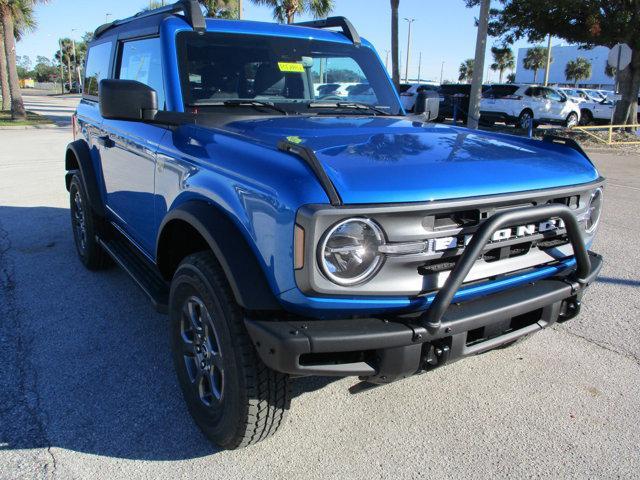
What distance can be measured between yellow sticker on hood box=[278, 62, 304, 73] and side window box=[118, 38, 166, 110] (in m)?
0.77

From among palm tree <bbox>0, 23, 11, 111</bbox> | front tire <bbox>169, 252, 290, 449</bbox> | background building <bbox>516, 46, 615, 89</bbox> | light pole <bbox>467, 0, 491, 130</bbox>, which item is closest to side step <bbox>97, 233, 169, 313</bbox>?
front tire <bbox>169, 252, 290, 449</bbox>

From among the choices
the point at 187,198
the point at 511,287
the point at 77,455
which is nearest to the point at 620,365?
the point at 511,287

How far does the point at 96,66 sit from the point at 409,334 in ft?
13.6

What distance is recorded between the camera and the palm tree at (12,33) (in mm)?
21109

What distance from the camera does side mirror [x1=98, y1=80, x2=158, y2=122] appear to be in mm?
2832

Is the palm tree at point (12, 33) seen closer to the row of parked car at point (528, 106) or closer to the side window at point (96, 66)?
the row of parked car at point (528, 106)

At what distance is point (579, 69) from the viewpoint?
221 feet

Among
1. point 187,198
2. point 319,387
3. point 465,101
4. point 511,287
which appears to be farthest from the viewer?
point 465,101

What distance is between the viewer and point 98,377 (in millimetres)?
3170

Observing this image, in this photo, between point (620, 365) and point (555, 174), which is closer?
point (555, 174)

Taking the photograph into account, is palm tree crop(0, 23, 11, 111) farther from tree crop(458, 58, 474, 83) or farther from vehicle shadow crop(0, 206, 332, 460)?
tree crop(458, 58, 474, 83)

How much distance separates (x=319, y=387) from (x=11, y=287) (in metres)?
3.00

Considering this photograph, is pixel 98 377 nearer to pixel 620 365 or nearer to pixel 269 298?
pixel 269 298

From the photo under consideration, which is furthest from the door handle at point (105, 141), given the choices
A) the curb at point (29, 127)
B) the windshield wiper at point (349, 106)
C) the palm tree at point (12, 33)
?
the palm tree at point (12, 33)
